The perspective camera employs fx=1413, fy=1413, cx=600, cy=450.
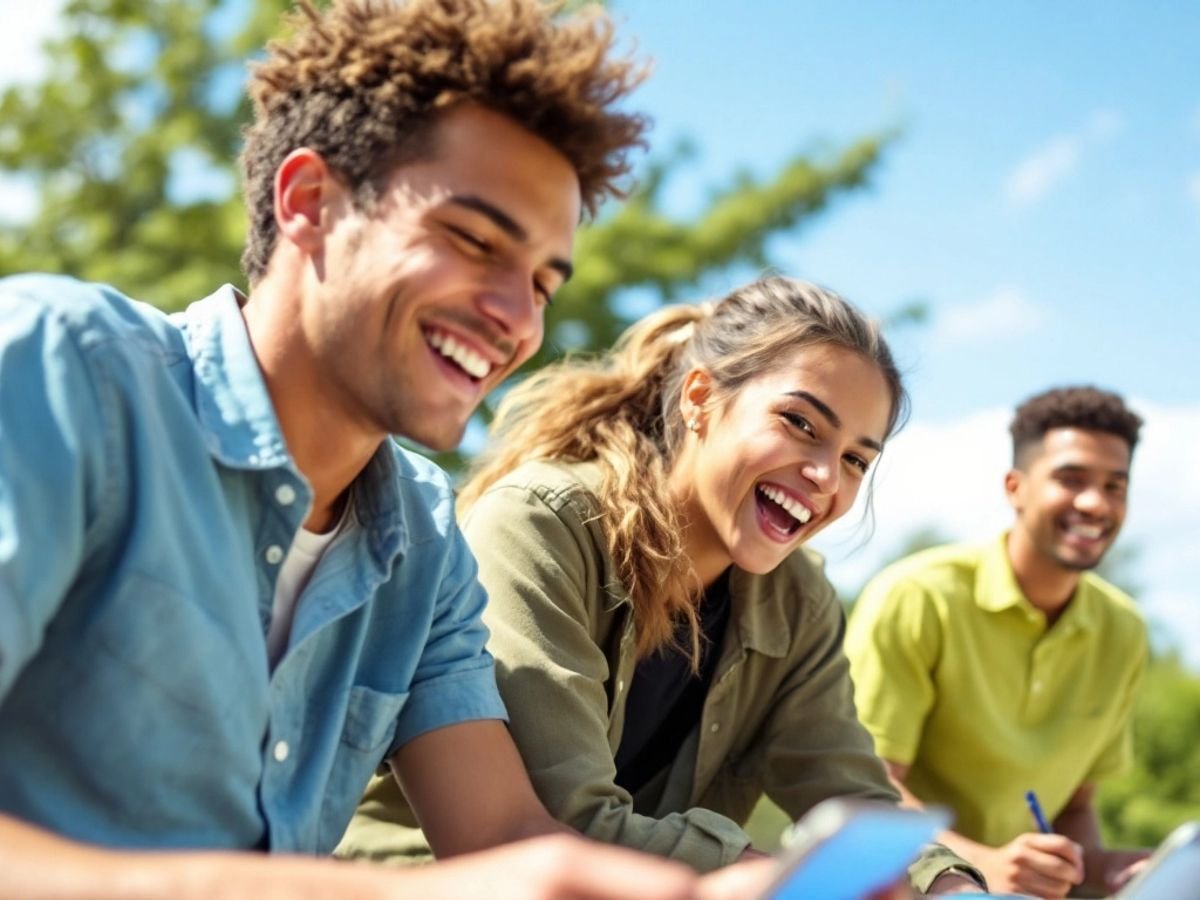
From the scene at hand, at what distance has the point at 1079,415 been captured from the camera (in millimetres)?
4809

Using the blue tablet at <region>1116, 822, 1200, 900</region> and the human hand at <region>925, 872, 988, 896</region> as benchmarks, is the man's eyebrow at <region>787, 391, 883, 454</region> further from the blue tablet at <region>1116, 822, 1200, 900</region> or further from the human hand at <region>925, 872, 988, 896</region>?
the blue tablet at <region>1116, 822, 1200, 900</region>

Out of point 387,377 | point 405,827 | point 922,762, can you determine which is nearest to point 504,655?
point 405,827

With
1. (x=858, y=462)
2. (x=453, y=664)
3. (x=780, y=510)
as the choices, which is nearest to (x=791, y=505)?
(x=780, y=510)

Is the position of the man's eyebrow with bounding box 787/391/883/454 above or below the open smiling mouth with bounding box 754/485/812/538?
above

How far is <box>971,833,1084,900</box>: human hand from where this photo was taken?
3143 millimetres

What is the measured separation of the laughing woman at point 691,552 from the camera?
2.53 m

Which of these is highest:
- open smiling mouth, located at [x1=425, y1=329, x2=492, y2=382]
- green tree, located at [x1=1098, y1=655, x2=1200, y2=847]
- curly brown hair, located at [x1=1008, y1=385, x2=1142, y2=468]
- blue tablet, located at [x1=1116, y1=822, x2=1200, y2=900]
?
green tree, located at [x1=1098, y1=655, x2=1200, y2=847]

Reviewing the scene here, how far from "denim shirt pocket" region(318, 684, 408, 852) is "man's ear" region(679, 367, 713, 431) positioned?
1.15 metres

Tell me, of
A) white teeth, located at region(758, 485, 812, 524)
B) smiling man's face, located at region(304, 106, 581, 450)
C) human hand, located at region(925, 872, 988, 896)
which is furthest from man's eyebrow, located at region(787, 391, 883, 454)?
smiling man's face, located at region(304, 106, 581, 450)

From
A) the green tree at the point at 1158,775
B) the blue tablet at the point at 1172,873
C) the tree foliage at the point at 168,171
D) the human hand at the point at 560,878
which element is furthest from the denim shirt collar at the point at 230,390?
the green tree at the point at 1158,775

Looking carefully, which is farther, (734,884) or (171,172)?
(171,172)

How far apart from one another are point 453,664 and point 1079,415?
130 inches

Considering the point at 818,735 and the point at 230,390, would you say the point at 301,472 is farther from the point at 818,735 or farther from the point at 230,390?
the point at 818,735

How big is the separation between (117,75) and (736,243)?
19.5 ft
